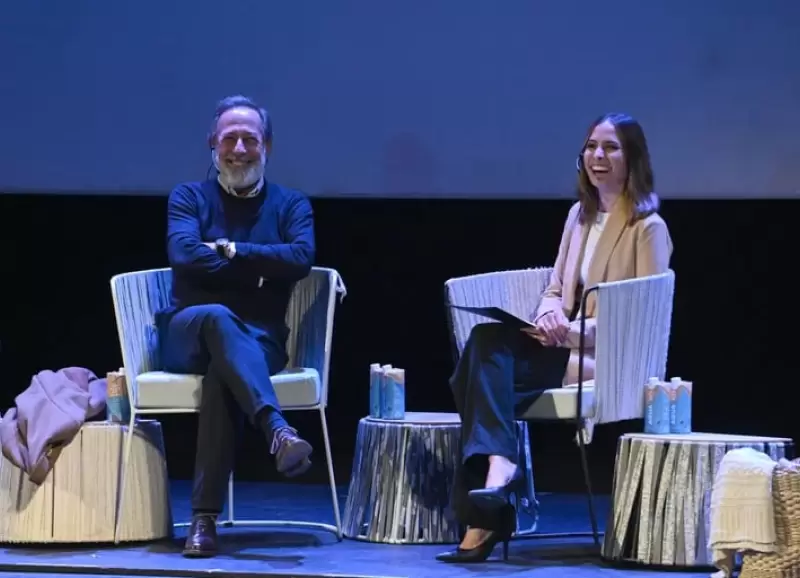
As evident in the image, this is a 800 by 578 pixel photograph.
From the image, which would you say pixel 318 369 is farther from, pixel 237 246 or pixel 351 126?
pixel 351 126

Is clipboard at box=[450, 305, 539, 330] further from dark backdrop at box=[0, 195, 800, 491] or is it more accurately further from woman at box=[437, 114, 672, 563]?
dark backdrop at box=[0, 195, 800, 491]

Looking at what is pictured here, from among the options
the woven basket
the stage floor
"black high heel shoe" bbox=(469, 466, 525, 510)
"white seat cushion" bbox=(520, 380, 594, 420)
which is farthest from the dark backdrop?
the woven basket

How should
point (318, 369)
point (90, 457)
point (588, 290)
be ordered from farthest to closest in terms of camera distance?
point (318, 369), point (90, 457), point (588, 290)

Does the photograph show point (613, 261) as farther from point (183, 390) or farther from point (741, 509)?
point (183, 390)

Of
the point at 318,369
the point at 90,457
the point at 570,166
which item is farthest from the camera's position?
the point at 570,166

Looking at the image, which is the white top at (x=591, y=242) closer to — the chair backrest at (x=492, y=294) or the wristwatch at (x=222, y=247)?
the chair backrest at (x=492, y=294)


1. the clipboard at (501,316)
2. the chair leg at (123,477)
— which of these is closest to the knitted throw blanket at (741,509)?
the clipboard at (501,316)

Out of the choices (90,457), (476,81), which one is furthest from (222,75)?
(90,457)

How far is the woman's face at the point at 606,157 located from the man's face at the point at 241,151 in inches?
34.7

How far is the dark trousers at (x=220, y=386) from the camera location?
11.6 feet

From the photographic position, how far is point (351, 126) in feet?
16.2

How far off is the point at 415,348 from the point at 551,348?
1535 mm

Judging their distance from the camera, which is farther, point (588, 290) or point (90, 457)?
point (90, 457)

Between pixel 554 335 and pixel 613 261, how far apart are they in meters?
0.30
